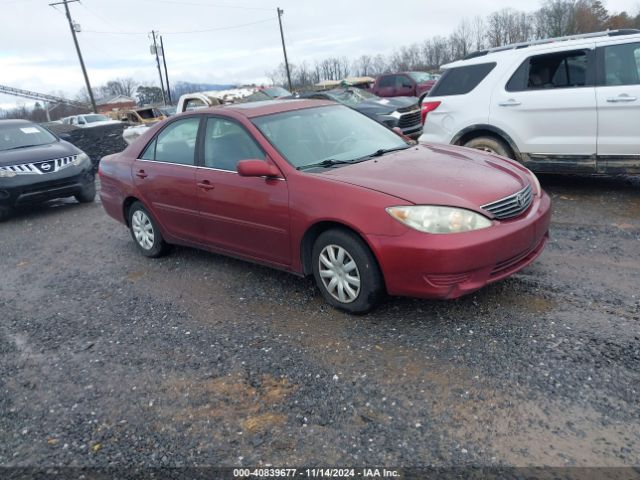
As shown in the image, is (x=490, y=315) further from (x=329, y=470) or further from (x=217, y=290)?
(x=217, y=290)

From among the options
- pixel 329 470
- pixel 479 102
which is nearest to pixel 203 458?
pixel 329 470

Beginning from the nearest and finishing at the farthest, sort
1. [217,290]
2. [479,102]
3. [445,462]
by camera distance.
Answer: [445,462] → [217,290] → [479,102]

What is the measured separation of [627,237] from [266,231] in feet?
11.2

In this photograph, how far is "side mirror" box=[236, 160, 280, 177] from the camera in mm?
4043

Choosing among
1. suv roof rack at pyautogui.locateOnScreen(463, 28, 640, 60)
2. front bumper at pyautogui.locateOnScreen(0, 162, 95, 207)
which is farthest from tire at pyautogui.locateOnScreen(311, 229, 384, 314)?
front bumper at pyautogui.locateOnScreen(0, 162, 95, 207)

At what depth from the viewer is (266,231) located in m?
4.23

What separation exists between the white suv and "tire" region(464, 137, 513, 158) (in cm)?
1

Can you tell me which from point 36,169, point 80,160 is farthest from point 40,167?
point 80,160

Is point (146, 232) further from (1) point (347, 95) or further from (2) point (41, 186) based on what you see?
(1) point (347, 95)

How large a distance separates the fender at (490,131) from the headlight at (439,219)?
3502 millimetres

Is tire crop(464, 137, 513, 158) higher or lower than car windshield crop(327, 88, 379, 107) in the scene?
lower

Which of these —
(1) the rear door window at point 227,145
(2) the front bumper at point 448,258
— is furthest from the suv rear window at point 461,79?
(2) the front bumper at point 448,258

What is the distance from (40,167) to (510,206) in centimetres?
773

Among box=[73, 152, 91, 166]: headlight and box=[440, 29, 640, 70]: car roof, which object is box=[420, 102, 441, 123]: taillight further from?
box=[73, 152, 91, 166]: headlight
